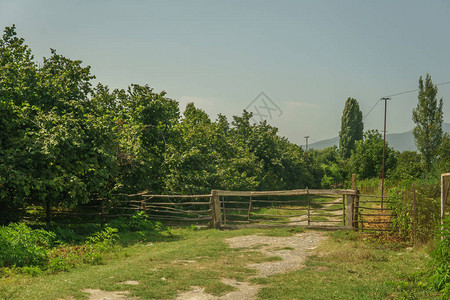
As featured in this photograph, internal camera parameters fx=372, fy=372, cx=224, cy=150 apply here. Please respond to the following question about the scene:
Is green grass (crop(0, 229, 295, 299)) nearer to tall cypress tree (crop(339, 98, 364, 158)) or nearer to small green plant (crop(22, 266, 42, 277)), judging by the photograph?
Result: small green plant (crop(22, 266, 42, 277))

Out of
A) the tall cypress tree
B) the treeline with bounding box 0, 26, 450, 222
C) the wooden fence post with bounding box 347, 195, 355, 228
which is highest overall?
the tall cypress tree

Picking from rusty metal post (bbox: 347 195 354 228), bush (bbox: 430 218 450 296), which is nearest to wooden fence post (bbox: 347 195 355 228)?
rusty metal post (bbox: 347 195 354 228)

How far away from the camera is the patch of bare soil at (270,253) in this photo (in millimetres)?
6142

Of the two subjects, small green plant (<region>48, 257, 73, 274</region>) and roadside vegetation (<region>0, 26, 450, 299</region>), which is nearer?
roadside vegetation (<region>0, 26, 450, 299</region>)

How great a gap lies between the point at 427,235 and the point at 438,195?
3.87 ft

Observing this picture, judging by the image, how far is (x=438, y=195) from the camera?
9.81 m

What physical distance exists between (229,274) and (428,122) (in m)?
39.0

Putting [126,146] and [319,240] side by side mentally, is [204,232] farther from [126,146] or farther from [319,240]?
[126,146]

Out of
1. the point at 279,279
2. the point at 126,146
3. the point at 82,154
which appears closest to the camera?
the point at 279,279

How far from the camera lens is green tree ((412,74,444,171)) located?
126 feet

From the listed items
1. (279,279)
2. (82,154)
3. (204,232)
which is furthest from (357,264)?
(82,154)

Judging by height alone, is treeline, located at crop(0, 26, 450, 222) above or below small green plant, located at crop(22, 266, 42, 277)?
above

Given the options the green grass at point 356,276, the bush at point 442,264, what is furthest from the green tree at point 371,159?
the bush at point 442,264

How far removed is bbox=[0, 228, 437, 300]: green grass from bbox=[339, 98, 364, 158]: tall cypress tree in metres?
50.0
